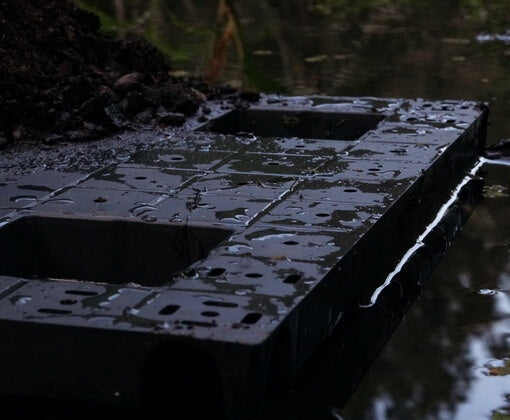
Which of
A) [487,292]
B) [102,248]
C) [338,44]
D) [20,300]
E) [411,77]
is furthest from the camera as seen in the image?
[338,44]

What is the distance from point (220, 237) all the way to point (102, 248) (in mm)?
433

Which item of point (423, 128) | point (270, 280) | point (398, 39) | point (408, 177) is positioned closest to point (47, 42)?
point (423, 128)

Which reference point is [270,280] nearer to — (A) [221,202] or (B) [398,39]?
(A) [221,202]

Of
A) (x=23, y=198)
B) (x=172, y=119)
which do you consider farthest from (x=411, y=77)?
(x=23, y=198)

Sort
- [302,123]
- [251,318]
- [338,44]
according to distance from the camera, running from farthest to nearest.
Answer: [338,44] < [302,123] < [251,318]

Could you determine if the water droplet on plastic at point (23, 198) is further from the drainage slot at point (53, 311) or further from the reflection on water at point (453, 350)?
the reflection on water at point (453, 350)

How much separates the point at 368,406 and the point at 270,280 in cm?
46

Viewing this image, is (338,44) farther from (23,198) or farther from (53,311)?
(53,311)

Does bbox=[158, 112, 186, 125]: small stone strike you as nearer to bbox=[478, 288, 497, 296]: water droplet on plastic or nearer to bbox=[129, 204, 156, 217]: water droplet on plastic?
bbox=[129, 204, 156, 217]: water droplet on plastic

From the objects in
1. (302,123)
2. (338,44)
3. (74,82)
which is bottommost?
(338,44)

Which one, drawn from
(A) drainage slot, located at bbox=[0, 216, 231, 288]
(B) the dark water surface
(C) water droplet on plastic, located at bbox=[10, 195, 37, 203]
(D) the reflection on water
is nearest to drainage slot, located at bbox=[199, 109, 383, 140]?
(B) the dark water surface

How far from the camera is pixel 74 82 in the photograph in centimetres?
630

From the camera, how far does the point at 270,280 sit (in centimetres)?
366

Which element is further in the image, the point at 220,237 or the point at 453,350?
the point at 220,237
